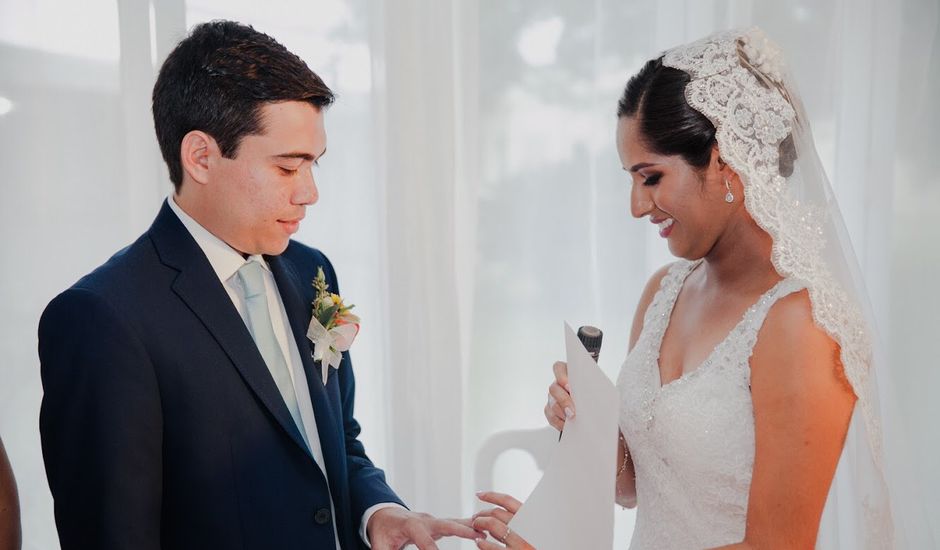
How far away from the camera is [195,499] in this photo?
4.74 feet

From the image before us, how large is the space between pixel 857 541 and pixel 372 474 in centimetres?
105

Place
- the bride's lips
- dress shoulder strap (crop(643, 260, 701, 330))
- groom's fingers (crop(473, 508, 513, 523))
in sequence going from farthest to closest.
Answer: dress shoulder strap (crop(643, 260, 701, 330)) → the bride's lips → groom's fingers (crop(473, 508, 513, 523))

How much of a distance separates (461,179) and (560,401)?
1.39 m

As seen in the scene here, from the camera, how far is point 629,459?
211 centimetres

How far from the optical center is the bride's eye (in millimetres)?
1771

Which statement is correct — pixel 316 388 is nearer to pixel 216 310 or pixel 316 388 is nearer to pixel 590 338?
pixel 216 310

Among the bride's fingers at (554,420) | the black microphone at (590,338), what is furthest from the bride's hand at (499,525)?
the black microphone at (590,338)

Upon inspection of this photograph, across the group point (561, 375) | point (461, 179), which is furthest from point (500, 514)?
point (461, 179)

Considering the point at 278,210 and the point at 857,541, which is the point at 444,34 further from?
the point at 857,541

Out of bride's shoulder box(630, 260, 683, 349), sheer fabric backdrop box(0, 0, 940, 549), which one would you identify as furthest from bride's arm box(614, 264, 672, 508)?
sheer fabric backdrop box(0, 0, 940, 549)

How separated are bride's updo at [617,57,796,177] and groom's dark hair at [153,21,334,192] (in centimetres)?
69

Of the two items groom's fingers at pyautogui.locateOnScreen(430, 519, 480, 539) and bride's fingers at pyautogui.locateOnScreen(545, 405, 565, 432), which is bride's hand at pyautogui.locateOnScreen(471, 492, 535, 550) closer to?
groom's fingers at pyautogui.locateOnScreen(430, 519, 480, 539)

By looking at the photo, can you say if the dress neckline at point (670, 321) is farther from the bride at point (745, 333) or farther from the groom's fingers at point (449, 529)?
the groom's fingers at point (449, 529)

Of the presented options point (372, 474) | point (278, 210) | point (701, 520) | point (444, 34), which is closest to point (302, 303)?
point (278, 210)
